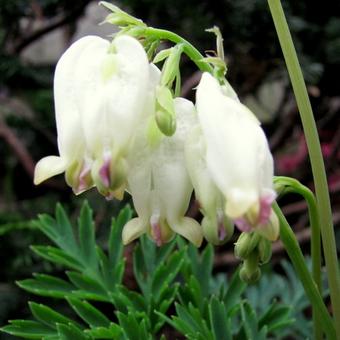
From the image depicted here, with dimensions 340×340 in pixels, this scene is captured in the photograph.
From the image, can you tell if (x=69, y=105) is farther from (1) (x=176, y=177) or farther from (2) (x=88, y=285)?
(2) (x=88, y=285)

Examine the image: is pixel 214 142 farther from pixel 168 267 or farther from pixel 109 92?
pixel 168 267

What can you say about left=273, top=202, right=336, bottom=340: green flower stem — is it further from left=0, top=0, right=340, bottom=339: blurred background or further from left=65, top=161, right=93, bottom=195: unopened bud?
left=0, top=0, right=340, bottom=339: blurred background

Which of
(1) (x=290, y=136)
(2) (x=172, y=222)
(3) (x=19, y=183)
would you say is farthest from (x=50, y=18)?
(2) (x=172, y=222)

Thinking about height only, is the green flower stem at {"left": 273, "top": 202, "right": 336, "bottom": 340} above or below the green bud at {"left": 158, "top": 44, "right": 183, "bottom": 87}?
below

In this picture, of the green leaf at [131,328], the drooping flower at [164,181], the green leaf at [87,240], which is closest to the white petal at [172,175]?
the drooping flower at [164,181]

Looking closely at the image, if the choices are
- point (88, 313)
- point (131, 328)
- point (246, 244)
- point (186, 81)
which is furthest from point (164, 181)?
point (186, 81)

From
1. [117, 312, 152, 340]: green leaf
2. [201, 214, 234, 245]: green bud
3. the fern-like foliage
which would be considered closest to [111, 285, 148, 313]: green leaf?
the fern-like foliage
